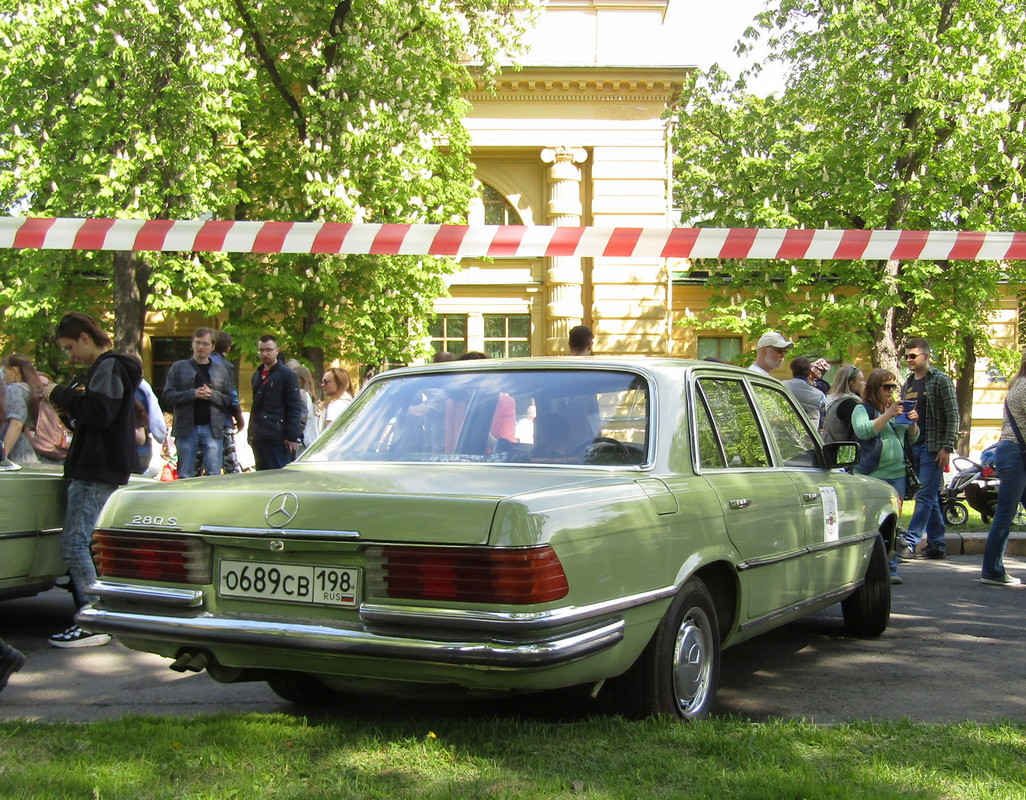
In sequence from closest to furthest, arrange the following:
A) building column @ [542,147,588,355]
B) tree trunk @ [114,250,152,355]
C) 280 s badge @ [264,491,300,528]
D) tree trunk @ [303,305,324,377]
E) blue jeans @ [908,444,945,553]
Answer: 280 s badge @ [264,491,300,528] → blue jeans @ [908,444,945,553] → tree trunk @ [114,250,152,355] → tree trunk @ [303,305,324,377] → building column @ [542,147,588,355]

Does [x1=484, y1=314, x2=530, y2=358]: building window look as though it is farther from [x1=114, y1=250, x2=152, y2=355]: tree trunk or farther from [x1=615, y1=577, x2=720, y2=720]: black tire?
[x1=615, y1=577, x2=720, y2=720]: black tire

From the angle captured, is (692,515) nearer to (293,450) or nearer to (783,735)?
(783,735)

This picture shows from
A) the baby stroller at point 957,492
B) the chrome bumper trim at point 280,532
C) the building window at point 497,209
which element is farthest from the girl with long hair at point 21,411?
the building window at point 497,209

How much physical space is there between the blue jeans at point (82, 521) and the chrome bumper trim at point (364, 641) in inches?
97.4

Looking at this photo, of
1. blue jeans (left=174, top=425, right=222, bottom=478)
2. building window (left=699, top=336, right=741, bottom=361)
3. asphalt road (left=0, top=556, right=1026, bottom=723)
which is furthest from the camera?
building window (left=699, top=336, right=741, bottom=361)

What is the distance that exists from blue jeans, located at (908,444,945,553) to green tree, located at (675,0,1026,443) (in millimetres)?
14782

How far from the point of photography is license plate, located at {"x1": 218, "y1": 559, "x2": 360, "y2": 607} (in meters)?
3.81

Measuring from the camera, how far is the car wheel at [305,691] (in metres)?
4.80

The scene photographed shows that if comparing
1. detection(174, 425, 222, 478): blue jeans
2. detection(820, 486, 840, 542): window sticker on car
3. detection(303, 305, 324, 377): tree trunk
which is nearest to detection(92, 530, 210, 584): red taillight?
detection(820, 486, 840, 542): window sticker on car

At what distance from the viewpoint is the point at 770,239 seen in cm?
900

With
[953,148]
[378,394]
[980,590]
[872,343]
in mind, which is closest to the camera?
[378,394]

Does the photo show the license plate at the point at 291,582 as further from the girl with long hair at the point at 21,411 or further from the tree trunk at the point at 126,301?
the tree trunk at the point at 126,301

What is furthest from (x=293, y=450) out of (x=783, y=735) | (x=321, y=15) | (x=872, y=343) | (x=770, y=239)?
(x=872, y=343)

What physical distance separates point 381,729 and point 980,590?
20.0ft
